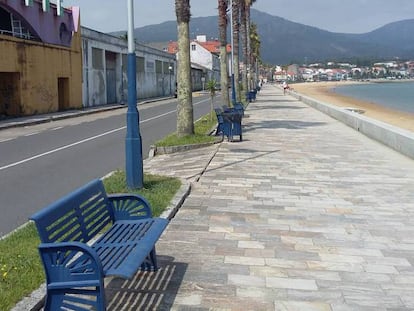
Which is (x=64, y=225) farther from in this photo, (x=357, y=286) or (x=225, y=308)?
(x=357, y=286)

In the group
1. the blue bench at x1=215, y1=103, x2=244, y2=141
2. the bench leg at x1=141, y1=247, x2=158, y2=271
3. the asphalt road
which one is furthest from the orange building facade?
the bench leg at x1=141, y1=247, x2=158, y2=271

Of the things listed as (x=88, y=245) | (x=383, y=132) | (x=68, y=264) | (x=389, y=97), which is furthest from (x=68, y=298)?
(x=389, y=97)

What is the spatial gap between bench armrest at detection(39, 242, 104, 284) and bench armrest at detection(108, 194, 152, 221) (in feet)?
4.69

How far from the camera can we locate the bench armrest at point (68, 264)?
3.61 meters

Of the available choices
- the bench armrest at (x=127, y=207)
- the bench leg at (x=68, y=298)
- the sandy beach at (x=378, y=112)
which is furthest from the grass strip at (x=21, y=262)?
the sandy beach at (x=378, y=112)

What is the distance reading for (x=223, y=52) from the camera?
1081 inches

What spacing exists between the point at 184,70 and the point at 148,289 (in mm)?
10919

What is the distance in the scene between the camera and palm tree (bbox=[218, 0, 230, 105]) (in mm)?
25938

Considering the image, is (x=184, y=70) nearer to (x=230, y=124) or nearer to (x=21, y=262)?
(x=230, y=124)

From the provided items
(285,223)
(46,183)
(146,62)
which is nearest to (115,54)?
(146,62)

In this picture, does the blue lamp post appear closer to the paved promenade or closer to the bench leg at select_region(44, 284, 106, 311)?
the paved promenade

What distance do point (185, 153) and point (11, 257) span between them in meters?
8.69

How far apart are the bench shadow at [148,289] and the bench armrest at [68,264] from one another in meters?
0.64

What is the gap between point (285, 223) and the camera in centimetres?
678
